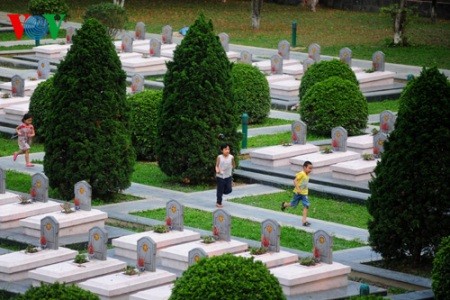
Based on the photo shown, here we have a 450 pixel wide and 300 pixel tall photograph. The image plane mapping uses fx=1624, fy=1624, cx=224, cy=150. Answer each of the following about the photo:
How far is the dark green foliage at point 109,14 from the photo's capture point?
169 ft

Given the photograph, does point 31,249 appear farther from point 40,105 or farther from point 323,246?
point 40,105

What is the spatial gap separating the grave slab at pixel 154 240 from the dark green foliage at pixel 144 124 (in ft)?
26.9

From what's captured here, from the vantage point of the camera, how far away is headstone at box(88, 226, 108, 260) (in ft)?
80.7

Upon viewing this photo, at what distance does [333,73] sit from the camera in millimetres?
39562

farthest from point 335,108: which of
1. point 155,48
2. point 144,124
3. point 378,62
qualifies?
point 155,48

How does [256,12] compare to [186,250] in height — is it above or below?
above

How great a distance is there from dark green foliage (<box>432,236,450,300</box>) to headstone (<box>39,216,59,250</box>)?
240 inches

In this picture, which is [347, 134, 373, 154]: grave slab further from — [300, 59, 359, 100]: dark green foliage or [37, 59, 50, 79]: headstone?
[37, 59, 50, 79]: headstone

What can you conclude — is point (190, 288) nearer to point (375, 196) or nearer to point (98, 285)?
point (98, 285)

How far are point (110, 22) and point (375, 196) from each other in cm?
2708

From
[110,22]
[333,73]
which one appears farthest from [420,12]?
[333,73]

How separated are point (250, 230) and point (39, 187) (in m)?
3.84

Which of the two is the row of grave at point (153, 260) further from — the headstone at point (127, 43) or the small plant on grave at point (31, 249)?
the headstone at point (127, 43)

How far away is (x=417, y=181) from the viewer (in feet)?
84.5
